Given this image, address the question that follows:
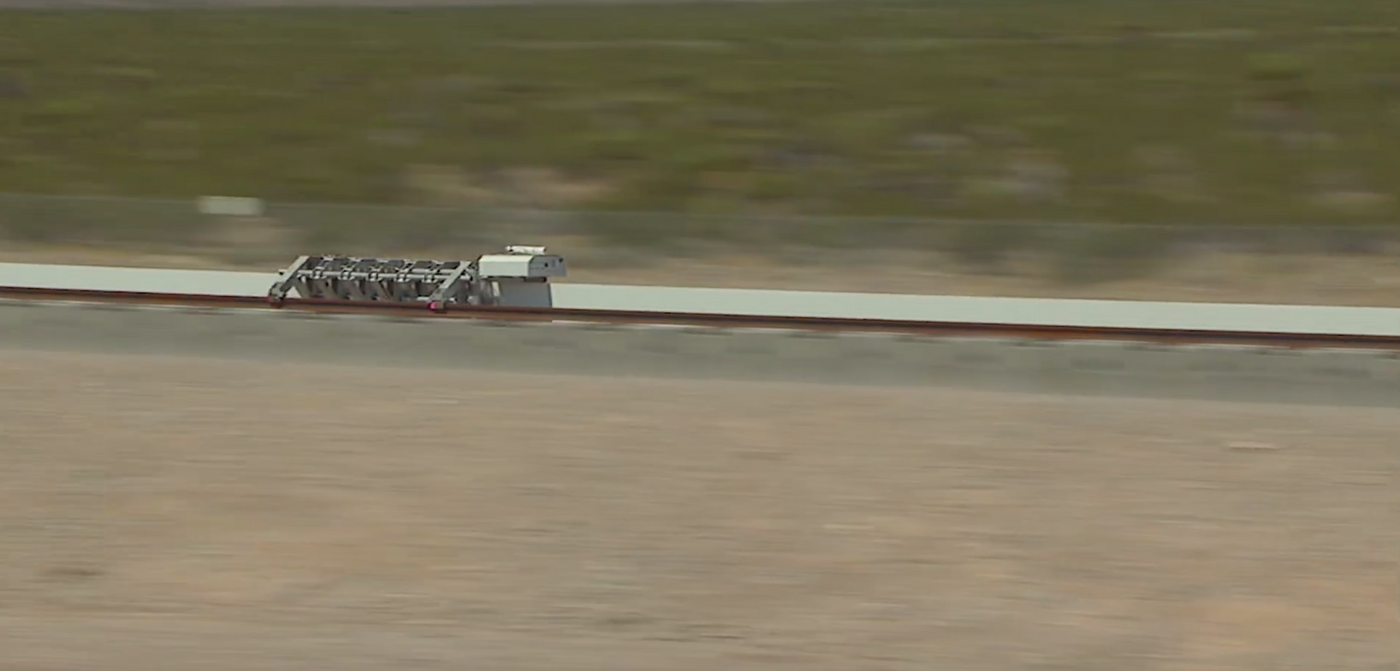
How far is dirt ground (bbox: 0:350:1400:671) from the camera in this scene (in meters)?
8.98

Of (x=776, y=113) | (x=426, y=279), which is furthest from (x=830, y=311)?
(x=776, y=113)

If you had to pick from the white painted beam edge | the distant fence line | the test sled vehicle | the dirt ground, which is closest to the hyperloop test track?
the white painted beam edge

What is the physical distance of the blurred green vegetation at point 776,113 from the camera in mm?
23266

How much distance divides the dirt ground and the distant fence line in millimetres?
5989

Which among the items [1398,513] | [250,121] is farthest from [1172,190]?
[250,121]

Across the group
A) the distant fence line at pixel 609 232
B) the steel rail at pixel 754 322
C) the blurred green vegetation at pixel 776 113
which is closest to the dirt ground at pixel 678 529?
the steel rail at pixel 754 322

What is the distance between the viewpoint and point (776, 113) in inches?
1002

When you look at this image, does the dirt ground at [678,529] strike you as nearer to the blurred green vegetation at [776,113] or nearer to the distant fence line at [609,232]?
the distant fence line at [609,232]

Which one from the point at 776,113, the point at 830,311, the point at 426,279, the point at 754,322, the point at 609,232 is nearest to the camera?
the point at 754,322

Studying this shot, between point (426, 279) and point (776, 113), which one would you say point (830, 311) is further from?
point (776, 113)

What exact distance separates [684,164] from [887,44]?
18.9ft

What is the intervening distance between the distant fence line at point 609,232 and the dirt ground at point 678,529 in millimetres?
5989

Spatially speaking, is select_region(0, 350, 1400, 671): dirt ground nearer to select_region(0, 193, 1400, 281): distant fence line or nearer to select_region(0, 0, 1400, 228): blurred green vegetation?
select_region(0, 193, 1400, 281): distant fence line

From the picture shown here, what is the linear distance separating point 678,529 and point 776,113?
15.7 m
